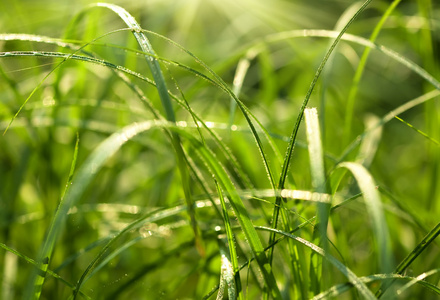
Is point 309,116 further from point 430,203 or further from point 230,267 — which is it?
point 430,203

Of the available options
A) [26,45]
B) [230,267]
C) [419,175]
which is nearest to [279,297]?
[230,267]

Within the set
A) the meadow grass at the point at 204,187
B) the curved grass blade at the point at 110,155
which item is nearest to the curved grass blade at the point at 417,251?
the meadow grass at the point at 204,187

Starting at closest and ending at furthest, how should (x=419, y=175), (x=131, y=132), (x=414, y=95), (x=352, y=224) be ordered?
(x=131, y=132) → (x=352, y=224) → (x=419, y=175) → (x=414, y=95)

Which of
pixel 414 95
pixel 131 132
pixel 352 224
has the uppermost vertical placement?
pixel 414 95

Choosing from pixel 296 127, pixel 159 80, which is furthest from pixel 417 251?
pixel 159 80

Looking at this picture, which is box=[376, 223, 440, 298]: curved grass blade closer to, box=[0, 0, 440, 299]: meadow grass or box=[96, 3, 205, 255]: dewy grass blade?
box=[0, 0, 440, 299]: meadow grass

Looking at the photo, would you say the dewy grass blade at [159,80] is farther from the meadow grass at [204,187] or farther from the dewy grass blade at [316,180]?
the dewy grass blade at [316,180]

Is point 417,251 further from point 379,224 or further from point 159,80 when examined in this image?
point 159,80

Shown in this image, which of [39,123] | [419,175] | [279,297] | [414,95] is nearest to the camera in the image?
[279,297]
